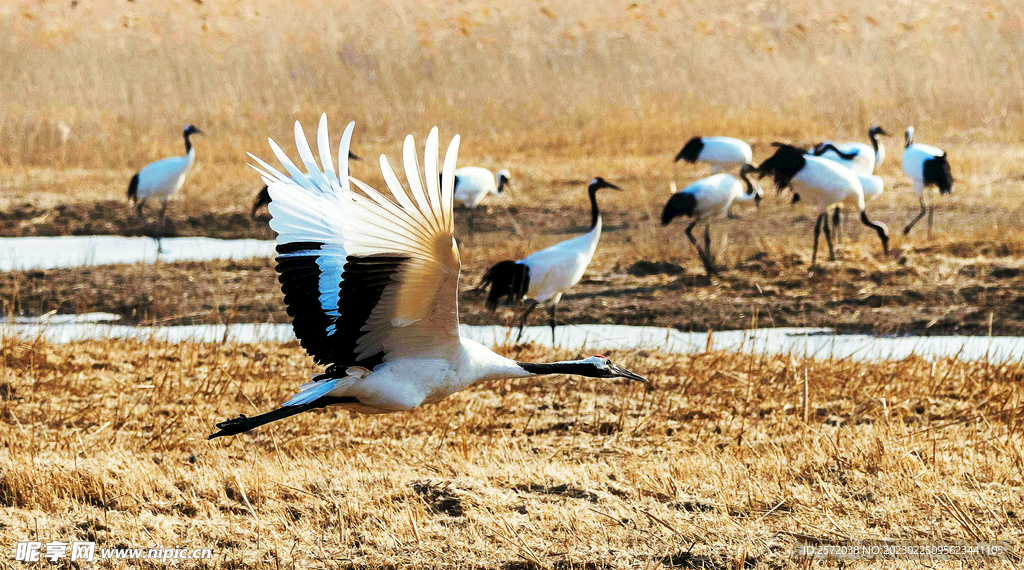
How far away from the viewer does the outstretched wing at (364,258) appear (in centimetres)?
326

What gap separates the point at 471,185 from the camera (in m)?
11.9

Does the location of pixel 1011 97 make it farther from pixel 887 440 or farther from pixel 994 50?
pixel 887 440

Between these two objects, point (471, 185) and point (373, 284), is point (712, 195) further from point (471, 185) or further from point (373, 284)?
point (373, 284)

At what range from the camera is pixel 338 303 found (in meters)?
3.54

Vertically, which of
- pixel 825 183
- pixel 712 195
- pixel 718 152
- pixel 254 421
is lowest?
pixel 254 421

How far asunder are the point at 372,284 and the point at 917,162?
10.4 meters


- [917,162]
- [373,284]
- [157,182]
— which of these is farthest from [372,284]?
[917,162]

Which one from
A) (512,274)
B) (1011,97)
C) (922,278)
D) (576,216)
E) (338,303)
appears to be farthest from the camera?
(1011,97)

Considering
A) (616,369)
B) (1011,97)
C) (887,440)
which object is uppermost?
(1011,97)

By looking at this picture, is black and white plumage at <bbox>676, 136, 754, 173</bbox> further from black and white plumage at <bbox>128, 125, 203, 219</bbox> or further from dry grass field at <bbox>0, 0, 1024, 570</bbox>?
black and white plumage at <bbox>128, 125, 203, 219</bbox>

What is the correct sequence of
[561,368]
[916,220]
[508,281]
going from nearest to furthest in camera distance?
[561,368], [508,281], [916,220]

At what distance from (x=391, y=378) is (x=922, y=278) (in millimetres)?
7023

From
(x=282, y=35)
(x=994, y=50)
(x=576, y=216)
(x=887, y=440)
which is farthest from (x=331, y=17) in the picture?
(x=887, y=440)

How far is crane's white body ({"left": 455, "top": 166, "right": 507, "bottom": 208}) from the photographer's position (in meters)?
11.8
